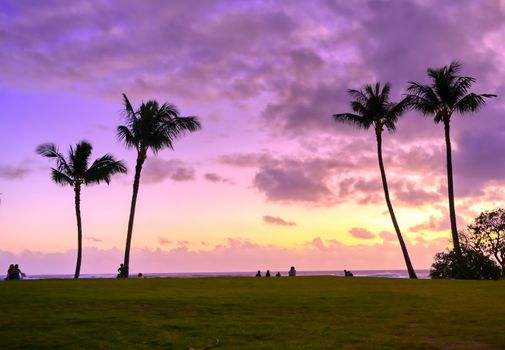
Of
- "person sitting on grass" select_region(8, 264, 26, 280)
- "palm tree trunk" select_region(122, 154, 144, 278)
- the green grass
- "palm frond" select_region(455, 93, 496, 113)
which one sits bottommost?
the green grass

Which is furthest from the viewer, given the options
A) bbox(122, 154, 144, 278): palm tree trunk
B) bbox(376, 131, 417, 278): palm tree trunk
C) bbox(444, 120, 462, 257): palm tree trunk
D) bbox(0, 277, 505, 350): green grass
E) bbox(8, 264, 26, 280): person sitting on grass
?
bbox(376, 131, 417, 278): palm tree trunk

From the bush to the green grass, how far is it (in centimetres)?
1783

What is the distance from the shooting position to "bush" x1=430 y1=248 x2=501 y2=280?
43094mm

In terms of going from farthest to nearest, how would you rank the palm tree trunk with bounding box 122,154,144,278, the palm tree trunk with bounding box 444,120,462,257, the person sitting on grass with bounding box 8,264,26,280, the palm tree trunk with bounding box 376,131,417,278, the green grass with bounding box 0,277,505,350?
the palm tree trunk with bounding box 376,131,417,278 → the palm tree trunk with bounding box 444,120,462,257 → the palm tree trunk with bounding box 122,154,144,278 → the person sitting on grass with bounding box 8,264,26,280 → the green grass with bounding box 0,277,505,350

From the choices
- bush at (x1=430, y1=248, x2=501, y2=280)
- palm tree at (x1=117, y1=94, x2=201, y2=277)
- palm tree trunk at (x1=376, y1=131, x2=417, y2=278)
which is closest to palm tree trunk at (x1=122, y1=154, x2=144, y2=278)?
palm tree at (x1=117, y1=94, x2=201, y2=277)

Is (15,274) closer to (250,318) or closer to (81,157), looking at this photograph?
(81,157)

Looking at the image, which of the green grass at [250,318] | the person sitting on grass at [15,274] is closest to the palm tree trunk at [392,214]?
the green grass at [250,318]

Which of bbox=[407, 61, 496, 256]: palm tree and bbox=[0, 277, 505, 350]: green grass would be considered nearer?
bbox=[0, 277, 505, 350]: green grass

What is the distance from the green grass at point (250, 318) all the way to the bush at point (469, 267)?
1783 centimetres

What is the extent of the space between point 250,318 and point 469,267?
103 ft

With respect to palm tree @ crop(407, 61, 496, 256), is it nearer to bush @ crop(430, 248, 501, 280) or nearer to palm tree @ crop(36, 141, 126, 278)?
bush @ crop(430, 248, 501, 280)

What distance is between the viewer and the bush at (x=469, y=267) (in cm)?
4309

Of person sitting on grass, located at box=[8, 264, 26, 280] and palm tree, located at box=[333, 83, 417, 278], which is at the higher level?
palm tree, located at box=[333, 83, 417, 278]

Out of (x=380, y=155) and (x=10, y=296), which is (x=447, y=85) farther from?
(x=10, y=296)
